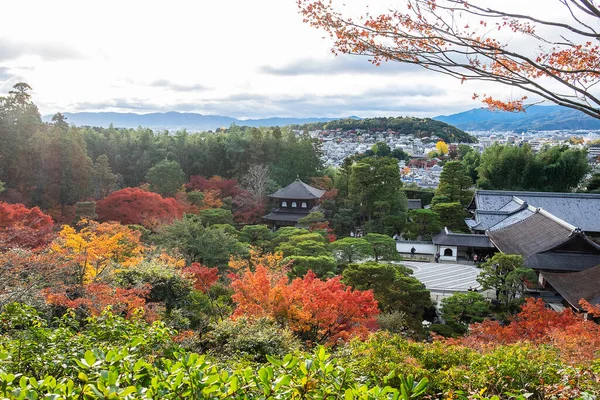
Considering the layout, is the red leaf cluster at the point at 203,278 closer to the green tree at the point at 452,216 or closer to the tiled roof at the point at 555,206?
the tiled roof at the point at 555,206

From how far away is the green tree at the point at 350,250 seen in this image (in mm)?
18672

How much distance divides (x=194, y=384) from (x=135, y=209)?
2047cm

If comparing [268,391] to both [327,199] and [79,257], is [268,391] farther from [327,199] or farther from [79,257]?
[327,199]

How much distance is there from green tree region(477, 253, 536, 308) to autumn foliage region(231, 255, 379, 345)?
7.12 metres

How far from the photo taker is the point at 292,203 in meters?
29.1

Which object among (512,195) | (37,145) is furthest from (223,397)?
(512,195)

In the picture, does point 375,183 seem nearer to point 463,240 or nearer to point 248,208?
point 463,240

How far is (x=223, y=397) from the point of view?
2096 mm

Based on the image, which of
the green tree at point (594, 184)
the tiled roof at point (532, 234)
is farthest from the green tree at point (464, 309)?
the green tree at point (594, 184)

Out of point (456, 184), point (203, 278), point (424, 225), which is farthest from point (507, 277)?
point (456, 184)

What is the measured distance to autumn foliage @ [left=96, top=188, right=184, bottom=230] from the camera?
68.0 feet

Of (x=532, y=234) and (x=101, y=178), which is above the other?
(x=101, y=178)

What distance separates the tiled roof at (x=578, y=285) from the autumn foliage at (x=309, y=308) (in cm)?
725

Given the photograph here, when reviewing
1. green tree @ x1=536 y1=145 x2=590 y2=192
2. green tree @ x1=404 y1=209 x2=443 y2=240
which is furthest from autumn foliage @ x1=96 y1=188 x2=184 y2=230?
green tree @ x1=536 y1=145 x2=590 y2=192
